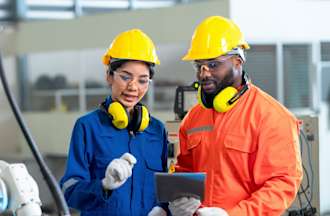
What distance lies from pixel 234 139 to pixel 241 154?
49 mm

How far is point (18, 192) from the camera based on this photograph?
122cm

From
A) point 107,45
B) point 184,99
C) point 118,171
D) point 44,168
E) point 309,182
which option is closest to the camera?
point 44,168

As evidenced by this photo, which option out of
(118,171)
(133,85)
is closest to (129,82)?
(133,85)

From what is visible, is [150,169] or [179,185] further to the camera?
[150,169]

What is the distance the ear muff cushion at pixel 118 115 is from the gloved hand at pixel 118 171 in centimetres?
20

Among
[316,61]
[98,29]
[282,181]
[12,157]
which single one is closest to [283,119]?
[282,181]

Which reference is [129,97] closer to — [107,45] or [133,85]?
[133,85]

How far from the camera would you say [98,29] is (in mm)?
6852

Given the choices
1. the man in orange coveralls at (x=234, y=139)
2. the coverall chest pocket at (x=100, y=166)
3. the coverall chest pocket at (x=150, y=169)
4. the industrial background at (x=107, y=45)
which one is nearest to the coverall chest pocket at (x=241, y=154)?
the man in orange coveralls at (x=234, y=139)

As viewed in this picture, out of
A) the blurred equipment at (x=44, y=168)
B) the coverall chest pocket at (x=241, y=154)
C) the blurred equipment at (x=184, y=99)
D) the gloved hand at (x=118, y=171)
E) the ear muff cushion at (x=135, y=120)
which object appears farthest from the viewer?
the blurred equipment at (x=184, y=99)

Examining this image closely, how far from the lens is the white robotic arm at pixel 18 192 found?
1.21 metres

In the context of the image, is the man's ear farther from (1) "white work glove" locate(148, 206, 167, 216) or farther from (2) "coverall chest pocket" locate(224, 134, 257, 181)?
(1) "white work glove" locate(148, 206, 167, 216)

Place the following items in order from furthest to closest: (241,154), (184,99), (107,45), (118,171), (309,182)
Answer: (107,45) < (184,99) < (309,182) < (241,154) < (118,171)

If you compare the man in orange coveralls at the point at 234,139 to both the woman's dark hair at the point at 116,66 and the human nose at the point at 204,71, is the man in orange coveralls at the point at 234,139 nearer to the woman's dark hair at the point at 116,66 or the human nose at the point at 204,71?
the human nose at the point at 204,71
